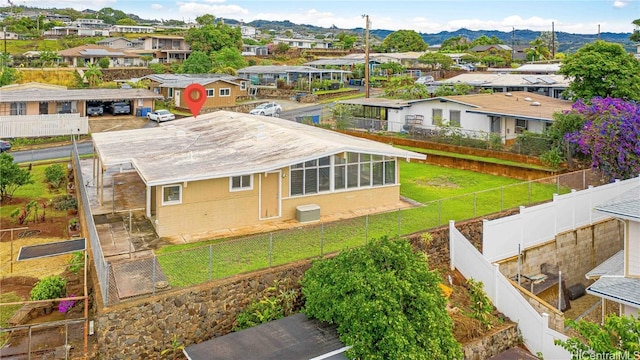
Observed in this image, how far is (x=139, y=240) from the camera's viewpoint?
18.5 m

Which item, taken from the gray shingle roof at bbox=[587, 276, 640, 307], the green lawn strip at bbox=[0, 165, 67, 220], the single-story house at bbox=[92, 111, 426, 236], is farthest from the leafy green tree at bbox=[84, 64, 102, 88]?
the gray shingle roof at bbox=[587, 276, 640, 307]

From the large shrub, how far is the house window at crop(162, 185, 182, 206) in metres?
4.27

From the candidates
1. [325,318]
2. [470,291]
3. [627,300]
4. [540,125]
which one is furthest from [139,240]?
[540,125]

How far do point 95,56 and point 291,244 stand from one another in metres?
78.9

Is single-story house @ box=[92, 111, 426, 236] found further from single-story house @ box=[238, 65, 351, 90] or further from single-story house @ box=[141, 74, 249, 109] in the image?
single-story house @ box=[238, 65, 351, 90]

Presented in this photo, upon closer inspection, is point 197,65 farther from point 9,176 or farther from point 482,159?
point 482,159

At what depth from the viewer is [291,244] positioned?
58.1 ft

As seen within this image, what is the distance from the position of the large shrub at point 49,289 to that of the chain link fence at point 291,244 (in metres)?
2.05

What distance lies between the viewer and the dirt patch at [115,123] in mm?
47000

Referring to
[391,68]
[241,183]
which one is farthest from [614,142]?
[391,68]

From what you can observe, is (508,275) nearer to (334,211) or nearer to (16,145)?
(334,211)

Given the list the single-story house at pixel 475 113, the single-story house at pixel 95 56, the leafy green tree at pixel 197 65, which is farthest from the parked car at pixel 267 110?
the single-story house at pixel 95 56

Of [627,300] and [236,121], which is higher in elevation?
[236,121]

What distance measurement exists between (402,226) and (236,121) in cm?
1331
